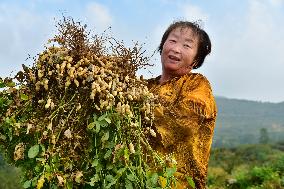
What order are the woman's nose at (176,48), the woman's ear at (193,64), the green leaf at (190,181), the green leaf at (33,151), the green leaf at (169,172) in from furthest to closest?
1. the woman's ear at (193,64)
2. the woman's nose at (176,48)
3. the green leaf at (190,181)
4. the green leaf at (169,172)
5. the green leaf at (33,151)

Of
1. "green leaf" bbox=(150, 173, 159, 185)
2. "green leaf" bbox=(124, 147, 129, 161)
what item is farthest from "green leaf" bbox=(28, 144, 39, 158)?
"green leaf" bbox=(150, 173, 159, 185)

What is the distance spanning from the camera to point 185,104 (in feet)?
10.2

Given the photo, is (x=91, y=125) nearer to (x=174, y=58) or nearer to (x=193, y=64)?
(x=174, y=58)

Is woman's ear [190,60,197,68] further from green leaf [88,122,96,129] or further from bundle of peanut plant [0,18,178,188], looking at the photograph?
green leaf [88,122,96,129]

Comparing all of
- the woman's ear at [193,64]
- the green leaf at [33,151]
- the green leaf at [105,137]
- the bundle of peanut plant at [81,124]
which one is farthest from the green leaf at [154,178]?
the woman's ear at [193,64]

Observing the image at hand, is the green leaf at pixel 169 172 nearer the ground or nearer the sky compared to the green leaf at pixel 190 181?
nearer the sky

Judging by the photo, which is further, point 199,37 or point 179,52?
point 199,37

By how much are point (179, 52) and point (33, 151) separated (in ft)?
4.05

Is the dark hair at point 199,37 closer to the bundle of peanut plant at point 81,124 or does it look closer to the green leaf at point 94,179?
the bundle of peanut plant at point 81,124

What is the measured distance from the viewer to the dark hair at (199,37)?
366 cm

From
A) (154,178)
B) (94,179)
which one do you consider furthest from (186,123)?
(94,179)

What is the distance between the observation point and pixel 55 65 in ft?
9.48

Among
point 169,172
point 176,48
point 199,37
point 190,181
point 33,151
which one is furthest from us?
point 199,37

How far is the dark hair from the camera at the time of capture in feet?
12.0
